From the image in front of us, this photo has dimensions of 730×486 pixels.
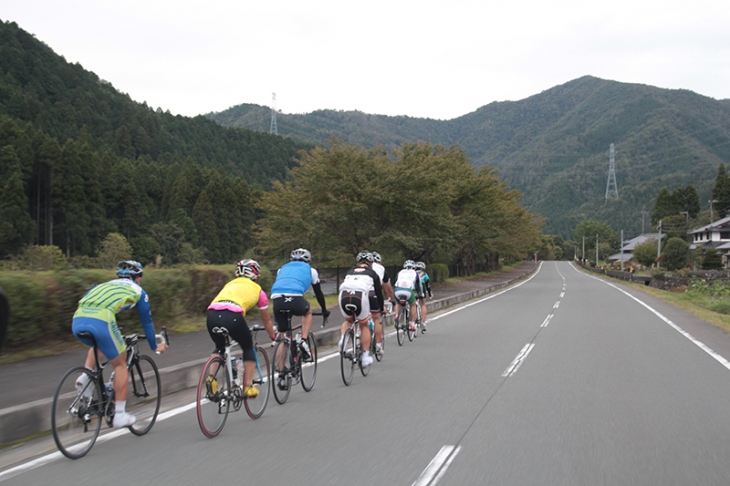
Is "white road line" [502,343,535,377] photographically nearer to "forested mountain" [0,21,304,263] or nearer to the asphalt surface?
the asphalt surface

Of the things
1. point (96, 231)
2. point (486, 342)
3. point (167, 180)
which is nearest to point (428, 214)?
point (486, 342)

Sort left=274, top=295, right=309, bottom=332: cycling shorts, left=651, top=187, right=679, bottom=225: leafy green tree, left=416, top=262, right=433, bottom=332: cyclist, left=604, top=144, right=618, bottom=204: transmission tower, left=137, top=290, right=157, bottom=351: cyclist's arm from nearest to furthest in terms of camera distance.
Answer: left=137, top=290, right=157, bottom=351: cyclist's arm, left=274, top=295, right=309, bottom=332: cycling shorts, left=416, top=262, right=433, bottom=332: cyclist, left=651, top=187, right=679, bottom=225: leafy green tree, left=604, top=144, right=618, bottom=204: transmission tower

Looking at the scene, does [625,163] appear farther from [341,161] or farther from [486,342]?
[486,342]

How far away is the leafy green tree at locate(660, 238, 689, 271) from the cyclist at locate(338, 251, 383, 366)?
81.2 meters

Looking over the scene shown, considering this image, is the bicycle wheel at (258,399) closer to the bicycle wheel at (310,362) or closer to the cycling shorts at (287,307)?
the cycling shorts at (287,307)

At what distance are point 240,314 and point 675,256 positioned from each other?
85.3 meters

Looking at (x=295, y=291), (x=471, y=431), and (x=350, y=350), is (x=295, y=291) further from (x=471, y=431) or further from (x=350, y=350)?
(x=471, y=431)

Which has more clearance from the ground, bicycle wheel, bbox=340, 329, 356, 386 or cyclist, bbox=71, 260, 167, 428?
cyclist, bbox=71, 260, 167, 428

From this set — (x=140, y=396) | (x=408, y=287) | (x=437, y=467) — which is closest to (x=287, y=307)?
(x=140, y=396)

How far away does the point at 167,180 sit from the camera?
95.0m

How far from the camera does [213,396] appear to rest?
5480 millimetres

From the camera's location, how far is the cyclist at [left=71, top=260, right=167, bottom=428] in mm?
5008

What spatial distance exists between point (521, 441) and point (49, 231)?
75032 millimetres

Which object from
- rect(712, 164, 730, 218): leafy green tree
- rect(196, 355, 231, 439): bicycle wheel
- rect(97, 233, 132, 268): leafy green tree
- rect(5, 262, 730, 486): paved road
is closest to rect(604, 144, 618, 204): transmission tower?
rect(712, 164, 730, 218): leafy green tree
